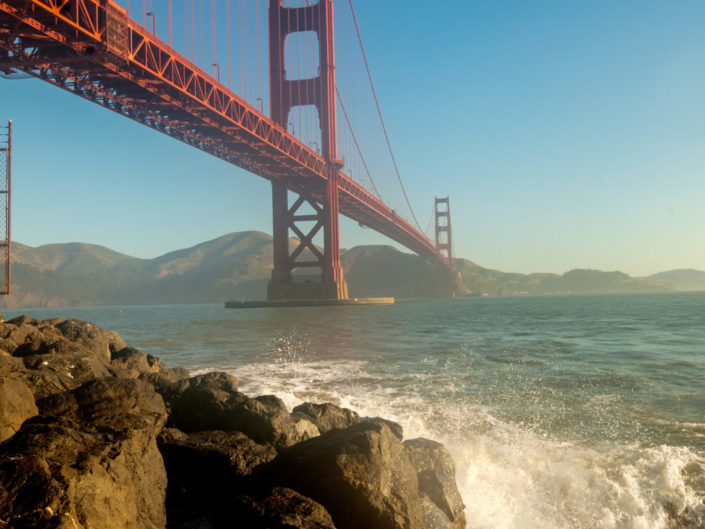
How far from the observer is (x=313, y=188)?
4181 centimetres

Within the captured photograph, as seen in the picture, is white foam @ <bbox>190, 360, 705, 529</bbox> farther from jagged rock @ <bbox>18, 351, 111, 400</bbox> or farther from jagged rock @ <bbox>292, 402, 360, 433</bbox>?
jagged rock @ <bbox>18, 351, 111, 400</bbox>

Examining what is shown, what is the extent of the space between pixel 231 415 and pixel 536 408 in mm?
4074

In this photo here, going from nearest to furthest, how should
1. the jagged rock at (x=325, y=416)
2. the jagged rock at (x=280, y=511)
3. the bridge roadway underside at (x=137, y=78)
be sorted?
the jagged rock at (x=280, y=511), the jagged rock at (x=325, y=416), the bridge roadway underside at (x=137, y=78)

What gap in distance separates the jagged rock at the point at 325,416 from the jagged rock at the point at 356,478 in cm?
129

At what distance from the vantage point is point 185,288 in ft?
415

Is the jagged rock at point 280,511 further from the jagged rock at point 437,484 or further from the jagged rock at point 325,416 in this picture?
the jagged rock at point 325,416

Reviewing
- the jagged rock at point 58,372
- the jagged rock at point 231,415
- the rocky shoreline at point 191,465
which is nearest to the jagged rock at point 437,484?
the rocky shoreline at point 191,465

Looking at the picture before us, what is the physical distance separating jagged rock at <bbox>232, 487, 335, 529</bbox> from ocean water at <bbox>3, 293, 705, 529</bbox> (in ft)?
5.21

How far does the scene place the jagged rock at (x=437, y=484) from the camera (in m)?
3.18

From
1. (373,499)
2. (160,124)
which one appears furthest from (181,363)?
(160,124)

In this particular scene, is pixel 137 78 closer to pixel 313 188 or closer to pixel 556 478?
pixel 313 188

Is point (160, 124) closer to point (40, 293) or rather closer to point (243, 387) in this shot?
point (243, 387)

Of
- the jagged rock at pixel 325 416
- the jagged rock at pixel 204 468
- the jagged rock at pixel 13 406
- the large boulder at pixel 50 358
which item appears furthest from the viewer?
the jagged rock at pixel 325 416

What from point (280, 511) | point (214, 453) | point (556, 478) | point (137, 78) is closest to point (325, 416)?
point (214, 453)
